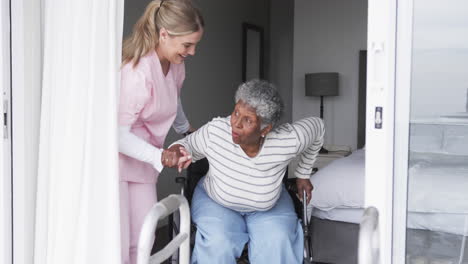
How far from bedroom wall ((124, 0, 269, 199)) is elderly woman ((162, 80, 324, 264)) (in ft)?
6.54

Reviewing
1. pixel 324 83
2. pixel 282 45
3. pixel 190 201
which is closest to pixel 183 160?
pixel 190 201

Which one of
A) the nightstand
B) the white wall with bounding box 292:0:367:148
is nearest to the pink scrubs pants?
the nightstand

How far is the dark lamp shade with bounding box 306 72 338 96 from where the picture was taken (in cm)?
530

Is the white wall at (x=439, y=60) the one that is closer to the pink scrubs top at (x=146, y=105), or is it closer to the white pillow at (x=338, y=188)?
the pink scrubs top at (x=146, y=105)

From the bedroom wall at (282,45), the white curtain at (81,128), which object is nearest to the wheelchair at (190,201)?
the white curtain at (81,128)

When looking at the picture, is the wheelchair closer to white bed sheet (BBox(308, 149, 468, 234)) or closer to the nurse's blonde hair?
the nurse's blonde hair

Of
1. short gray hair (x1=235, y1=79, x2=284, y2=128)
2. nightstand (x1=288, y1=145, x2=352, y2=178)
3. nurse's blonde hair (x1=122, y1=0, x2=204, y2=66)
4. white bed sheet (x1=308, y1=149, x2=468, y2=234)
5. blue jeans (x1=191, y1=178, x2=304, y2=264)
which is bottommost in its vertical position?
blue jeans (x1=191, y1=178, x2=304, y2=264)

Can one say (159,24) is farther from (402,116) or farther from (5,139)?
(402,116)

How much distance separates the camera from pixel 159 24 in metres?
2.06

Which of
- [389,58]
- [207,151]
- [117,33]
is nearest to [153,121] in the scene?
[207,151]

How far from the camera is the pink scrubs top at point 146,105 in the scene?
1979mm

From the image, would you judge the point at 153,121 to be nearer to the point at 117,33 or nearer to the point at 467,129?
the point at 117,33

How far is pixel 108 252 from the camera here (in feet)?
6.11

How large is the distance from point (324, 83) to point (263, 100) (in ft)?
11.0
